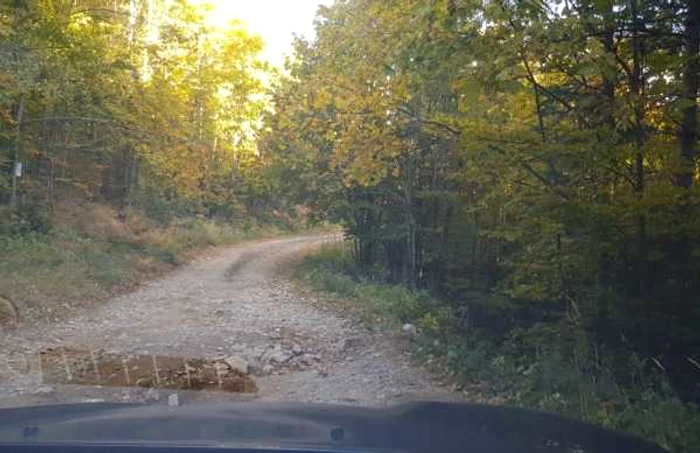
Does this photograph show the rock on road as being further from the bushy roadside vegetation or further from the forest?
the forest

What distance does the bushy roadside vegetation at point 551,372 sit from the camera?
658 cm

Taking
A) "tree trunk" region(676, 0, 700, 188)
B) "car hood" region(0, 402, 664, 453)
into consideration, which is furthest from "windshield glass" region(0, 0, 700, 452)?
"car hood" region(0, 402, 664, 453)

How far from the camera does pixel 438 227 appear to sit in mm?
16188

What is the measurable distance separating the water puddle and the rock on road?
0.18m

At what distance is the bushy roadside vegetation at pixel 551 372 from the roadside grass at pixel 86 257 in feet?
19.1

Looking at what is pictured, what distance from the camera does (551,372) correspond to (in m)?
8.24

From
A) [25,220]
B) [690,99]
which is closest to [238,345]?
[690,99]

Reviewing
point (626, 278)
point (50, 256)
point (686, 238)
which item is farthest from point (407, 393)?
point (50, 256)

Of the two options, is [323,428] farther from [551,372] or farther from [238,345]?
[238,345]

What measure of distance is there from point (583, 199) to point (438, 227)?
7960 mm

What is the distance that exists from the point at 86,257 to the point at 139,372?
10.7 meters

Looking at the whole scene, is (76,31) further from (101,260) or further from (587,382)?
(587,382)

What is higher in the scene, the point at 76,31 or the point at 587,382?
the point at 76,31

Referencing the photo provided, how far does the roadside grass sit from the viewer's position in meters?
14.2
